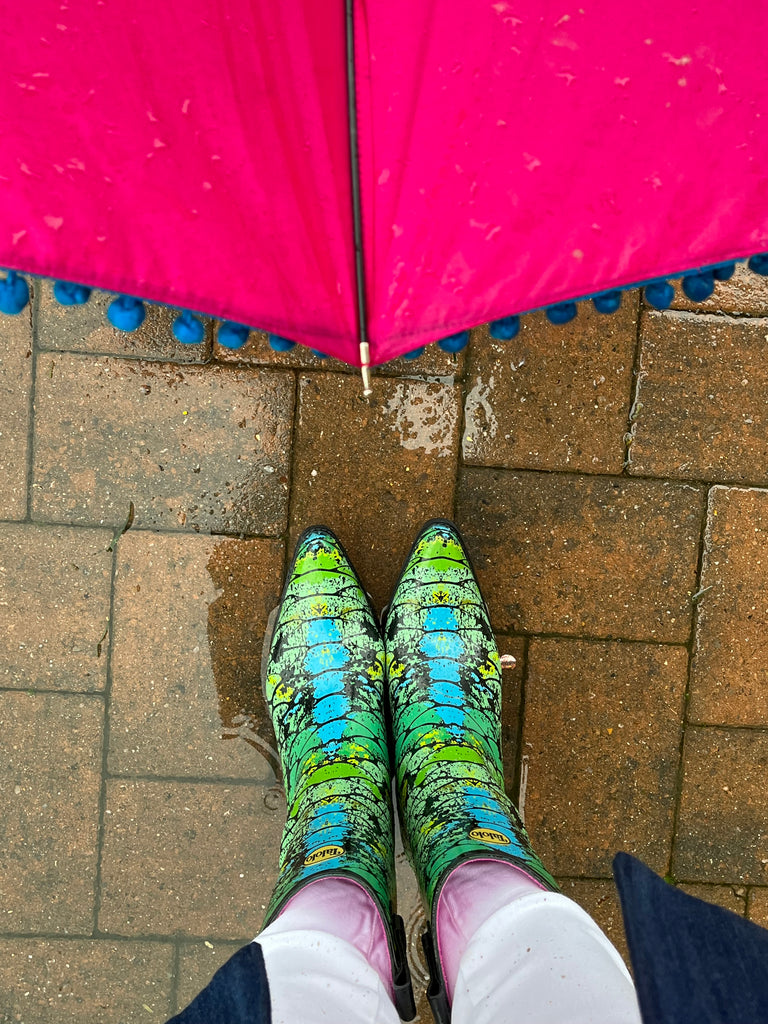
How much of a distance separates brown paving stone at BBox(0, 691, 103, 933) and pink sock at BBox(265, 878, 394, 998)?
886mm

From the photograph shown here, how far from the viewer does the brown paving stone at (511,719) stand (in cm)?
215

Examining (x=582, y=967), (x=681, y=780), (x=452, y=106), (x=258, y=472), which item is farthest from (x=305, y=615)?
(x=452, y=106)

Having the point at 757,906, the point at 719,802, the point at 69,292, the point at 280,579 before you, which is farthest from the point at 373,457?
the point at 757,906

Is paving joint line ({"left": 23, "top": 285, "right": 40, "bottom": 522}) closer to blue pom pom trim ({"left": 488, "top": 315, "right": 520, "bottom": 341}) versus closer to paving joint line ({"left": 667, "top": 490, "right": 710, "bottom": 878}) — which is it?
blue pom pom trim ({"left": 488, "top": 315, "right": 520, "bottom": 341})

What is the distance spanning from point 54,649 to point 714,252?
1901 millimetres

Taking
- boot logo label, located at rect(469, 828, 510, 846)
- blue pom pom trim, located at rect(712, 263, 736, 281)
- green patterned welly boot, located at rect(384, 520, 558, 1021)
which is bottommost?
boot logo label, located at rect(469, 828, 510, 846)

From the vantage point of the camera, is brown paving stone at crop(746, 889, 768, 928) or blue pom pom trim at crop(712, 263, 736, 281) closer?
blue pom pom trim at crop(712, 263, 736, 281)

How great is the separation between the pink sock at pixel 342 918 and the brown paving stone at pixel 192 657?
2.15ft

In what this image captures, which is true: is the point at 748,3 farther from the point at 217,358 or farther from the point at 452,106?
the point at 217,358

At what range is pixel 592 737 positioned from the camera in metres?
2.15

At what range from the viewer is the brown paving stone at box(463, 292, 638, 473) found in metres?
2.08

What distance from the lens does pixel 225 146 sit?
3.16 ft

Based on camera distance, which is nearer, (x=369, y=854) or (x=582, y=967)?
(x=582, y=967)

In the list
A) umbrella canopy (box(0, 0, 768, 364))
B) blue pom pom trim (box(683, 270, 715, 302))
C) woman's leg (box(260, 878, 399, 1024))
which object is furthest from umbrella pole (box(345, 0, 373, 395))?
woman's leg (box(260, 878, 399, 1024))
